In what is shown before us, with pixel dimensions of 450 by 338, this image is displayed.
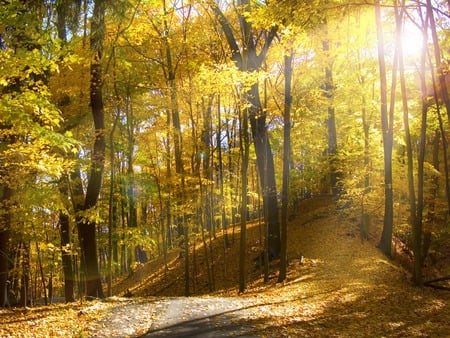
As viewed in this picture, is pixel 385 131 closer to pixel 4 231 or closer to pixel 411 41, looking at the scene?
pixel 411 41

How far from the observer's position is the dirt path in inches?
282

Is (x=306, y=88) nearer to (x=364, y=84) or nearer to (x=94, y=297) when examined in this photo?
(x=364, y=84)

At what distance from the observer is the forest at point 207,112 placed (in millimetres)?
8172

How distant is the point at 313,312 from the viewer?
8.34m

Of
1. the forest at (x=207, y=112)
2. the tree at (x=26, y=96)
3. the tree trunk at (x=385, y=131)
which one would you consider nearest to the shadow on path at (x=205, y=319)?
the forest at (x=207, y=112)

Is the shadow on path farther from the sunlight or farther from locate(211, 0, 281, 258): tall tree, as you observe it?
the sunlight

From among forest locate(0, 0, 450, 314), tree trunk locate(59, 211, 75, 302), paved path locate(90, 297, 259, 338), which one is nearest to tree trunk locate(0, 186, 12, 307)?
forest locate(0, 0, 450, 314)

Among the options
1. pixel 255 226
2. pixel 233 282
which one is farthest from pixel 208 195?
pixel 255 226

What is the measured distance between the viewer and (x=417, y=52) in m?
13.1

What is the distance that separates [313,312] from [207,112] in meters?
14.0

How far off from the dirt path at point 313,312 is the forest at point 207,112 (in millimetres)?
1282

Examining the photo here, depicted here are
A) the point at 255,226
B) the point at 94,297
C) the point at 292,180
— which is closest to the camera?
the point at 94,297

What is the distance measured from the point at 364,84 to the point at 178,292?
489 inches

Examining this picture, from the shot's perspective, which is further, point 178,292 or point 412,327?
point 178,292
